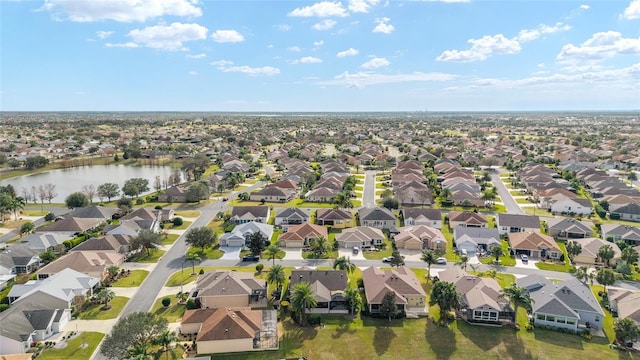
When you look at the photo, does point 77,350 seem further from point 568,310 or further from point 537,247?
point 537,247

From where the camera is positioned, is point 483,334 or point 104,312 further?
→ point 104,312

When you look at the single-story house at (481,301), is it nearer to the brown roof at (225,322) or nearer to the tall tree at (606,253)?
the tall tree at (606,253)

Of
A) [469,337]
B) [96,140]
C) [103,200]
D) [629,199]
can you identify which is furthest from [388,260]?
[96,140]

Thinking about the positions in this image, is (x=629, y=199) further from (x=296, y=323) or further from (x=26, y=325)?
(x=26, y=325)

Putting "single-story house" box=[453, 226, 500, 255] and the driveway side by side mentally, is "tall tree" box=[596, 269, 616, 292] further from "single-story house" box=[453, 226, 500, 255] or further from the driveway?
the driveway

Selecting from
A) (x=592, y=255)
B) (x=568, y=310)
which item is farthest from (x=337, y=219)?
(x=568, y=310)


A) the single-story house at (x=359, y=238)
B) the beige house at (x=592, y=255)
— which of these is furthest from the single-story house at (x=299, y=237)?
the beige house at (x=592, y=255)
